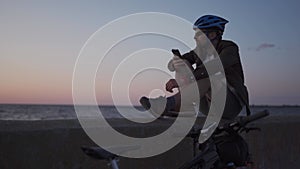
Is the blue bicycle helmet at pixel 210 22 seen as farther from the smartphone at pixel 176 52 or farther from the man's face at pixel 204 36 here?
the smartphone at pixel 176 52

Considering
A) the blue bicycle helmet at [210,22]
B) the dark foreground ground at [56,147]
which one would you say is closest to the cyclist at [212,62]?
the blue bicycle helmet at [210,22]

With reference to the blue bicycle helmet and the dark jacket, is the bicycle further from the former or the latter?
the blue bicycle helmet

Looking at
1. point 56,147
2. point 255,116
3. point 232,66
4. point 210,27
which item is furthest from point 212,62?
point 56,147

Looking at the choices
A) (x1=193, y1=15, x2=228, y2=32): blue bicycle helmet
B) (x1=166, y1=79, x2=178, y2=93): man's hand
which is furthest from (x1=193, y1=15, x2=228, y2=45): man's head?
(x1=166, y1=79, x2=178, y2=93): man's hand

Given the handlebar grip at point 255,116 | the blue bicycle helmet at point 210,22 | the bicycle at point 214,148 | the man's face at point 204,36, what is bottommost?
the bicycle at point 214,148

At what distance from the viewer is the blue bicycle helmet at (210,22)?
3.32 meters

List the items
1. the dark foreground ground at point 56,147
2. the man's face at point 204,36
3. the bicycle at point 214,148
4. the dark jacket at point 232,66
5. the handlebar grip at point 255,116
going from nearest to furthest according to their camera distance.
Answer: the handlebar grip at point 255,116
the bicycle at point 214,148
the dark jacket at point 232,66
the man's face at point 204,36
the dark foreground ground at point 56,147

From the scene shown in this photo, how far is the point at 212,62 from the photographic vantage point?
10.5 ft

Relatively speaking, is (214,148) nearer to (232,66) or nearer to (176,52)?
(232,66)

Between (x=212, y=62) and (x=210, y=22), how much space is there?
346mm

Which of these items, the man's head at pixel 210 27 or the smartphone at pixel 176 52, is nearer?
the man's head at pixel 210 27

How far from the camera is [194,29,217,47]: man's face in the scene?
3395mm

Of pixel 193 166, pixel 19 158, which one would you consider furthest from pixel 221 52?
pixel 19 158

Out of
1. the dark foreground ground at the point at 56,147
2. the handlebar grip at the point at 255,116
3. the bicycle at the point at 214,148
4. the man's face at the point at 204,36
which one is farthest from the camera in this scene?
the dark foreground ground at the point at 56,147
